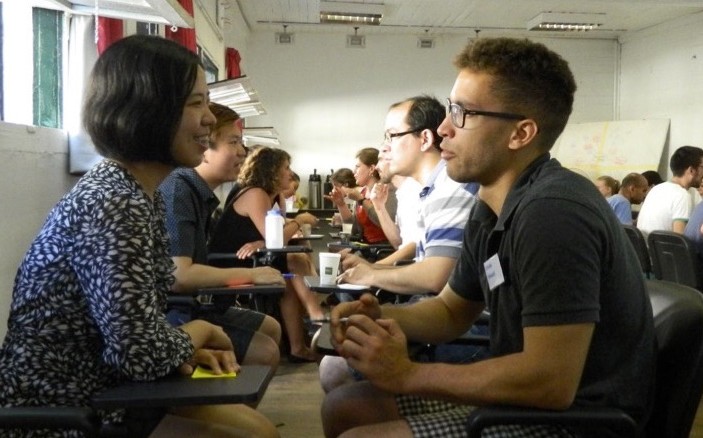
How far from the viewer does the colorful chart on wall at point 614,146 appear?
872 cm

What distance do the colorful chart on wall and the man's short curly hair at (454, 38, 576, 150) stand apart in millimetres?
7446

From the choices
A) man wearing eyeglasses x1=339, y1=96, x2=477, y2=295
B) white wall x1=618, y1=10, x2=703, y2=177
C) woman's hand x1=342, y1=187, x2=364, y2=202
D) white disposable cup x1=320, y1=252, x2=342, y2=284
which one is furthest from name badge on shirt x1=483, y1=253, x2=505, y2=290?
white wall x1=618, y1=10, x2=703, y2=177

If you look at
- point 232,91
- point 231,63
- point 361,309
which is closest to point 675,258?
point 232,91

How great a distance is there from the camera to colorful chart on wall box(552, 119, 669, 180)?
8719mm

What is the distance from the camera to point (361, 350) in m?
1.31

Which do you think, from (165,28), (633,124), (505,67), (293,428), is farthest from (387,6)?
(505,67)

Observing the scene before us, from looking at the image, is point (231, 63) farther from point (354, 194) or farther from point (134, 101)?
point (134, 101)

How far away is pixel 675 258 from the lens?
371 centimetres

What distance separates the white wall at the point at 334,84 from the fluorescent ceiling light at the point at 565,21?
2.87 feet

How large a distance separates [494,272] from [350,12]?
713cm

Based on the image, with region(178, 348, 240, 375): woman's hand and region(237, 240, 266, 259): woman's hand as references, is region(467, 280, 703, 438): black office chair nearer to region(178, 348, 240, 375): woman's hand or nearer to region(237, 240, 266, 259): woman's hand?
region(178, 348, 240, 375): woman's hand

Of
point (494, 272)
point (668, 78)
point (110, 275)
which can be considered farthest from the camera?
point (668, 78)

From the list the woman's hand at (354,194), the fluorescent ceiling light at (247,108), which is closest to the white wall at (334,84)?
the woman's hand at (354,194)

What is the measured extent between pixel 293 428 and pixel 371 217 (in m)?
2.17
